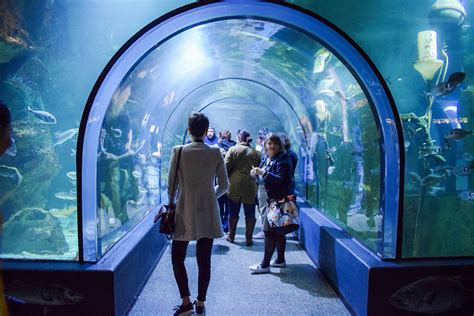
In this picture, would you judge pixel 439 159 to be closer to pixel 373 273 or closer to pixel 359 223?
pixel 359 223

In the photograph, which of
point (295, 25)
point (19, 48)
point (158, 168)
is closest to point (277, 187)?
point (295, 25)

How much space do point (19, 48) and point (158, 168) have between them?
332 cm

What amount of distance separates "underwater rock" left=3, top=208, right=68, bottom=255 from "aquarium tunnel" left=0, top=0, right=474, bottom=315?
33 mm

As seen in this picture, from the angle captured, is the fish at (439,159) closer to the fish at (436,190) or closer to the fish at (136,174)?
the fish at (436,190)

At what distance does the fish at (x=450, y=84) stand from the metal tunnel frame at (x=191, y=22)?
2.95 feet

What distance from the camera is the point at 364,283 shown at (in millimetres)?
3602

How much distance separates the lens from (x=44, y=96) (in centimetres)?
827

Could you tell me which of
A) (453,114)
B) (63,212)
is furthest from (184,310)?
(63,212)

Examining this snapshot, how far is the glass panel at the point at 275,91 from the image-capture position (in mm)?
4625

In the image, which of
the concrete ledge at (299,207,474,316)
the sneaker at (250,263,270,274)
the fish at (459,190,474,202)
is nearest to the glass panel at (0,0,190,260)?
the sneaker at (250,263,270,274)

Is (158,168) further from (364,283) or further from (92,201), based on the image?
(364,283)

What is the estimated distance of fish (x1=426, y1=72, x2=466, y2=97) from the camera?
407cm

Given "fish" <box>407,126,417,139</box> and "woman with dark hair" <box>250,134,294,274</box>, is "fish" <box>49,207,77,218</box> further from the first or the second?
"fish" <box>407,126,417,139</box>

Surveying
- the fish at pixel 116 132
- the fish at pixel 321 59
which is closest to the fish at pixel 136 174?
the fish at pixel 116 132
